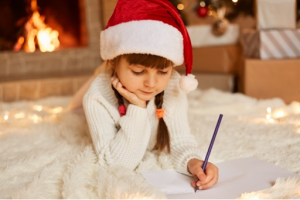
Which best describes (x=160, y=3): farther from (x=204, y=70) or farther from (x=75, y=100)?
(x=204, y=70)

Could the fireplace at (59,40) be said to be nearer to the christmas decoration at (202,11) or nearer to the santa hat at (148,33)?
the christmas decoration at (202,11)

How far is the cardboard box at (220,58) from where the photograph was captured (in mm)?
2029

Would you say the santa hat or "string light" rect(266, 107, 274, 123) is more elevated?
the santa hat

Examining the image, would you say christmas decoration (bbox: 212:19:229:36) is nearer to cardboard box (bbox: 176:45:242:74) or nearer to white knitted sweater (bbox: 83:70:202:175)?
cardboard box (bbox: 176:45:242:74)

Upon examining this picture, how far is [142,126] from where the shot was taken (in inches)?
36.4

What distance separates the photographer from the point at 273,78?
1.73m

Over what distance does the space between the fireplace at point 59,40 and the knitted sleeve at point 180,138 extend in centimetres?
133

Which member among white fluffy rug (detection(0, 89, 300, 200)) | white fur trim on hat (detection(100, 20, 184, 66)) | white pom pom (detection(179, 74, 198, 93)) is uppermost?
white fur trim on hat (detection(100, 20, 184, 66))

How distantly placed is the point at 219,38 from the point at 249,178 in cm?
138

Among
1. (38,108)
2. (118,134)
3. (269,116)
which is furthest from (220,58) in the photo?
(118,134)

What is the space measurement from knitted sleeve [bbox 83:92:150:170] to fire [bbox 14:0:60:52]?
1.68 meters

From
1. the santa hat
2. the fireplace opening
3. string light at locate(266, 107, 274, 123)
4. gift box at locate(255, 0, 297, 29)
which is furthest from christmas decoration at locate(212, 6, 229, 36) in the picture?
the santa hat

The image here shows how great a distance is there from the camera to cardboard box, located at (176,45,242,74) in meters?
2.03

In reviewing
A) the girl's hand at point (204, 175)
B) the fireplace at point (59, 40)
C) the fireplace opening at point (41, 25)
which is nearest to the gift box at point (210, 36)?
the fireplace at point (59, 40)
